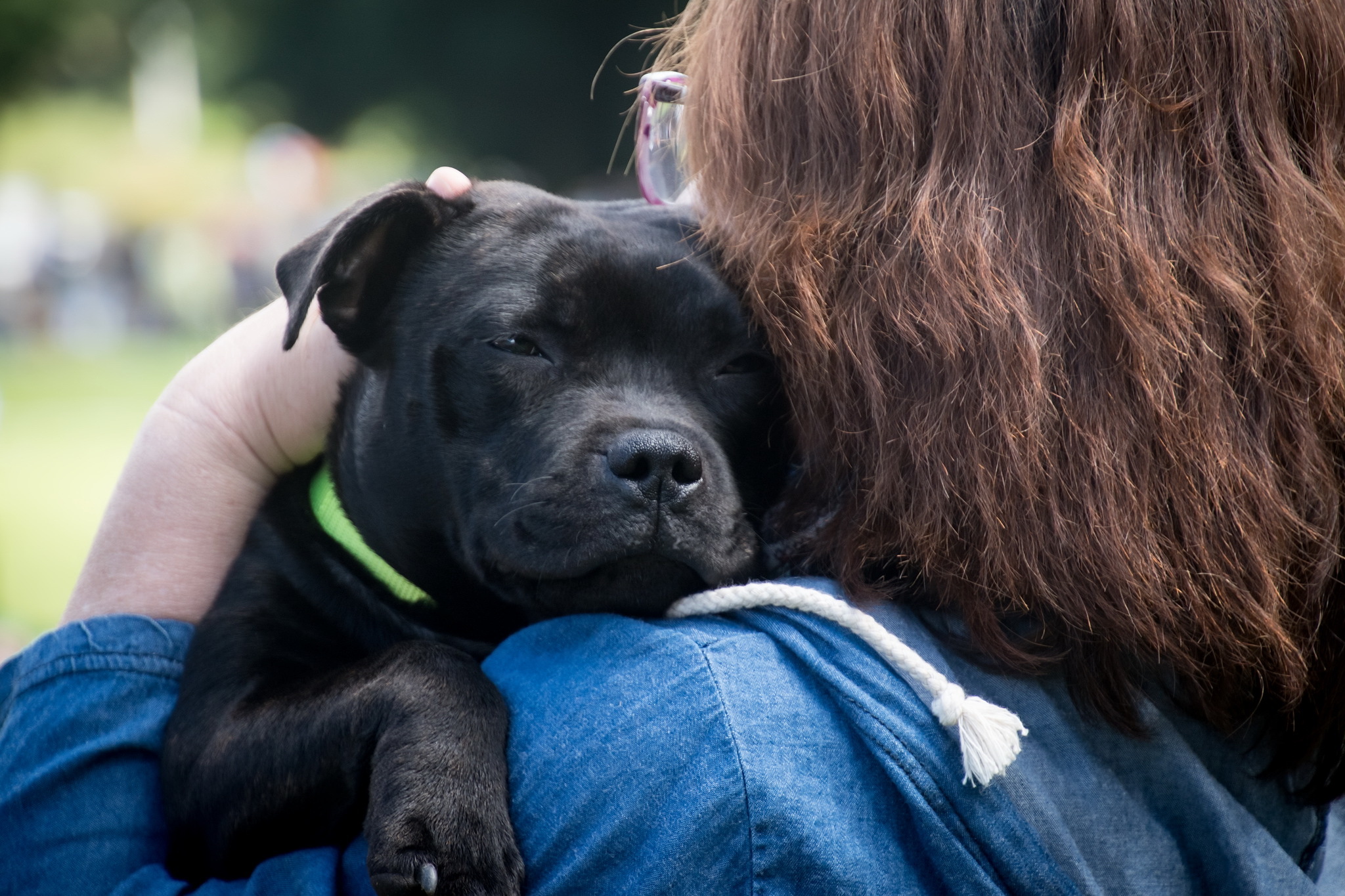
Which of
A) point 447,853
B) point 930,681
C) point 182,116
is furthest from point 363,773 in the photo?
point 182,116

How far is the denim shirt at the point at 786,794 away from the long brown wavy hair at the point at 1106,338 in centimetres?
10

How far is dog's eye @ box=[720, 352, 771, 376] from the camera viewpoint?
2.19 meters

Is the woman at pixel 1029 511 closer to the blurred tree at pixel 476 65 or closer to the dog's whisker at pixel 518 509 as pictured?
the dog's whisker at pixel 518 509

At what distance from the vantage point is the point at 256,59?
23.8 metres

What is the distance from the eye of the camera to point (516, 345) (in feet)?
6.97

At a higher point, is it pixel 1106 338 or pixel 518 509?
pixel 1106 338

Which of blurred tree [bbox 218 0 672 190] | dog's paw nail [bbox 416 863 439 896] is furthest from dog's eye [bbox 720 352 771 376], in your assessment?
blurred tree [bbox 218 0 672 190]

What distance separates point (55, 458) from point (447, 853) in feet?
34.1

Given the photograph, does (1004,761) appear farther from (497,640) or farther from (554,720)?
(497,640)

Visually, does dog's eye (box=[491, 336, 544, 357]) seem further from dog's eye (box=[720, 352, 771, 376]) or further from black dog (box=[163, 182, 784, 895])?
dog's eye (box=[720, 352, 771, 376])

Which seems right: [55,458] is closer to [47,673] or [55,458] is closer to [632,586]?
[47,673]

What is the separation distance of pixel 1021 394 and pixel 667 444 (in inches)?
24.0

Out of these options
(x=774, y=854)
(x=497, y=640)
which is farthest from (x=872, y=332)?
(x=497, y=640)

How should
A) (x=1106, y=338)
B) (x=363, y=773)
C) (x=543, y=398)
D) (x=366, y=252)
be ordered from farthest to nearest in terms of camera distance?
(x=366, y=252) → (x=543, y=398) → (x=363, y=773) → (x=1106, y=338)
